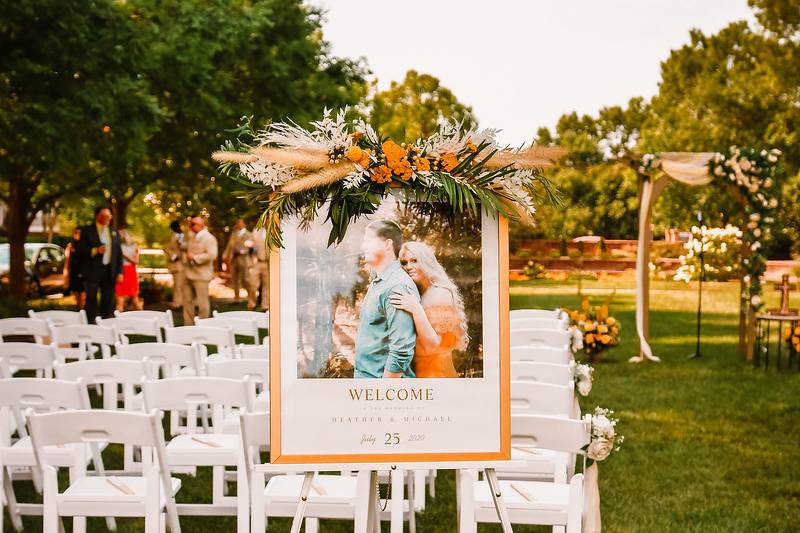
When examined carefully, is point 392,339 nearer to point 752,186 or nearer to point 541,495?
point 541,495

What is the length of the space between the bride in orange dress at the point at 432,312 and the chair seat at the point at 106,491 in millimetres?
1777

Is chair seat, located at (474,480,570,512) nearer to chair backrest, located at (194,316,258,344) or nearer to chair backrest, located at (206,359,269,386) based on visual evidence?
chair backrest, located at (206,359,269,386)

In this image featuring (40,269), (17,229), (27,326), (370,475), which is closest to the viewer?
(370,475)

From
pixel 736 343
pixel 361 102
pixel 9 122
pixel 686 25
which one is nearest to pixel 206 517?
pixel 9 122

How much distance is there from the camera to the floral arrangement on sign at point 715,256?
30.8m

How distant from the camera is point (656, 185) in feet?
43.9

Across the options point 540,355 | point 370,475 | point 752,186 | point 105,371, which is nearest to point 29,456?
point 105,371

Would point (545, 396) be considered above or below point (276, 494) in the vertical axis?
above

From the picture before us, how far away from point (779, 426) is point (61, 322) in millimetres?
7773

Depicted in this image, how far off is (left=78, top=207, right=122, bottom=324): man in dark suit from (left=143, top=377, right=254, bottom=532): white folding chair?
30.1ft

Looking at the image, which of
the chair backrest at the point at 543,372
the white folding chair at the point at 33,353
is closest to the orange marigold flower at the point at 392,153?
the chair backrest at the point at 543,372

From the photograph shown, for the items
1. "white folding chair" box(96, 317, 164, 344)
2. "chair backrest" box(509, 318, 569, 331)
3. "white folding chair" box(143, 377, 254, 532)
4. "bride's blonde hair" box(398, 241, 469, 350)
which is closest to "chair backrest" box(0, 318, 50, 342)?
"white folding chair" box(96, 317, 164, 344)

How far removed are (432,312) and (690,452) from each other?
5472 mm

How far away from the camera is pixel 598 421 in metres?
4.39
